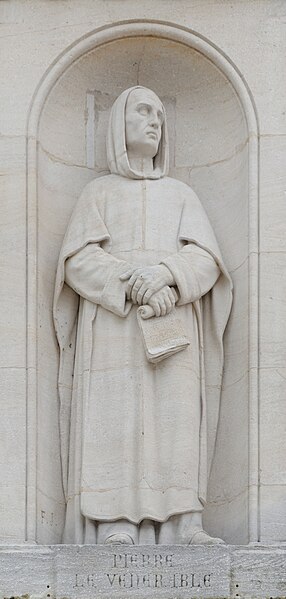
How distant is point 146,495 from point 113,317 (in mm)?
1240

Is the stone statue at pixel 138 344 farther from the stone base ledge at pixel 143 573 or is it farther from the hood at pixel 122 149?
the stone base ledge at pixel 143 573

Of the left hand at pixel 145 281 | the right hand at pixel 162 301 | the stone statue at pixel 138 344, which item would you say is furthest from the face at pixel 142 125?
the right hand at pixel 162 301

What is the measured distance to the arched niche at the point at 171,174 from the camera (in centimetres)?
1900

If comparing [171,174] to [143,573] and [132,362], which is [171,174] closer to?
[132,362]

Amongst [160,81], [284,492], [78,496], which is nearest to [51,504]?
[78,496]

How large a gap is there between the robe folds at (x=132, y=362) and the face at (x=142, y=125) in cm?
25

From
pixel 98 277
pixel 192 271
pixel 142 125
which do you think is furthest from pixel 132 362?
pixel 142 125

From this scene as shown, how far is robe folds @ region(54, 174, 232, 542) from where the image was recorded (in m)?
18.7

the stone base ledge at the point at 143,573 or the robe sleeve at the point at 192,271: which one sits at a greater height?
the robe sleeve at the point at 192,271

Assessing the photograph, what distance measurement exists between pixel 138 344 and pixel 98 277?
1.74 feet

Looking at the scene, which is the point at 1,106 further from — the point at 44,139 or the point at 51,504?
the point at 51,504

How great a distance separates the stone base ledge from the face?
296 cm

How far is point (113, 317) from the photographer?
19.0 m

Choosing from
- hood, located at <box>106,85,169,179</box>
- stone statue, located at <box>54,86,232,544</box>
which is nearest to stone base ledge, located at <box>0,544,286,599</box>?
stone statue, located at <box>54,86,232,544</box>
